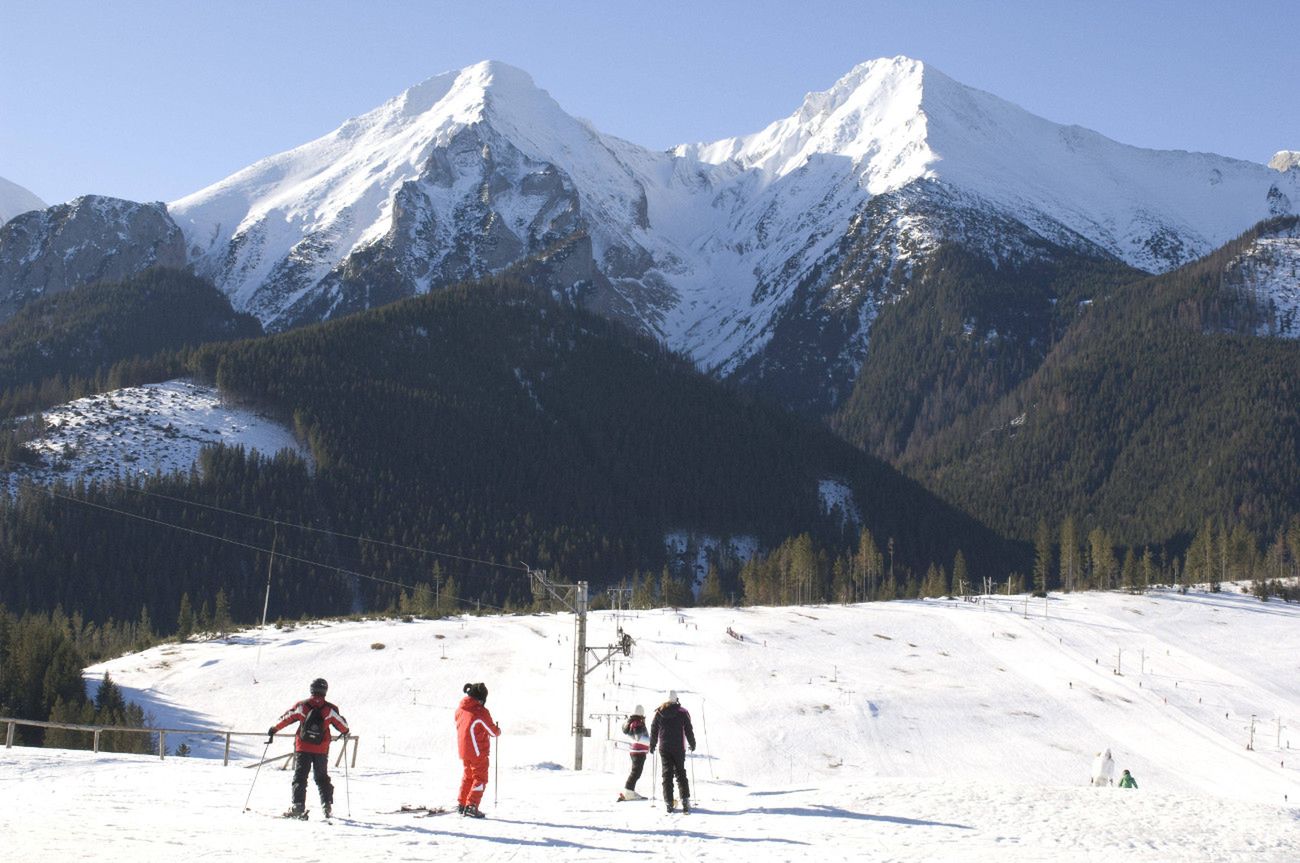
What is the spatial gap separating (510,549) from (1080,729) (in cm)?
12698

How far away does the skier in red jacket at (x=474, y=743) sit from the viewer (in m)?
25.3

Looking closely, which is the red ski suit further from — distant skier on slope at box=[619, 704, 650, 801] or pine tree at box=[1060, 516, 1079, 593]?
pine tree at box=[1060, 516, 1079, 593]

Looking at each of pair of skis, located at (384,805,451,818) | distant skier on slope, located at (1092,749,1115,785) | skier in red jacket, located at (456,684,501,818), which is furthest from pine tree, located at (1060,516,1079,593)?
skier in red jacket, located at (456,684,501,818)

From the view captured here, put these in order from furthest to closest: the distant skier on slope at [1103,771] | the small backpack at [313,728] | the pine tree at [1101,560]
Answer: the pine tree at [1101,560]
the distant skier on slope at [1103,771]
the small backpack at [313,728]

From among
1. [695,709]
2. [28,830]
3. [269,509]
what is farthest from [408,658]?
[269,509]

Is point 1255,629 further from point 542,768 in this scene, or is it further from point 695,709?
point 542,768

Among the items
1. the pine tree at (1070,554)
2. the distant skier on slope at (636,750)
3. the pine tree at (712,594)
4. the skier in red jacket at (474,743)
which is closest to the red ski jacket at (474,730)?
the skier in red jacket at (474,743)

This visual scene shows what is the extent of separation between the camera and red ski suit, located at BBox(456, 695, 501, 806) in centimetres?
2527

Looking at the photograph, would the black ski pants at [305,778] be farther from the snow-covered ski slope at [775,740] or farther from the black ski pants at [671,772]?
the black ski pants at [671,772]

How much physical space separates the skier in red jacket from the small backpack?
7.94 feet

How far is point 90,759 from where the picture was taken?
34.3 metres

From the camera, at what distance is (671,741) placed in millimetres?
27484

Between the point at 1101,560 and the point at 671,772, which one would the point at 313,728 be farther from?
the point at 1101,560

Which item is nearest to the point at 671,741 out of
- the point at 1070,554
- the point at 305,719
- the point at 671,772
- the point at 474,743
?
the point at 671,772
